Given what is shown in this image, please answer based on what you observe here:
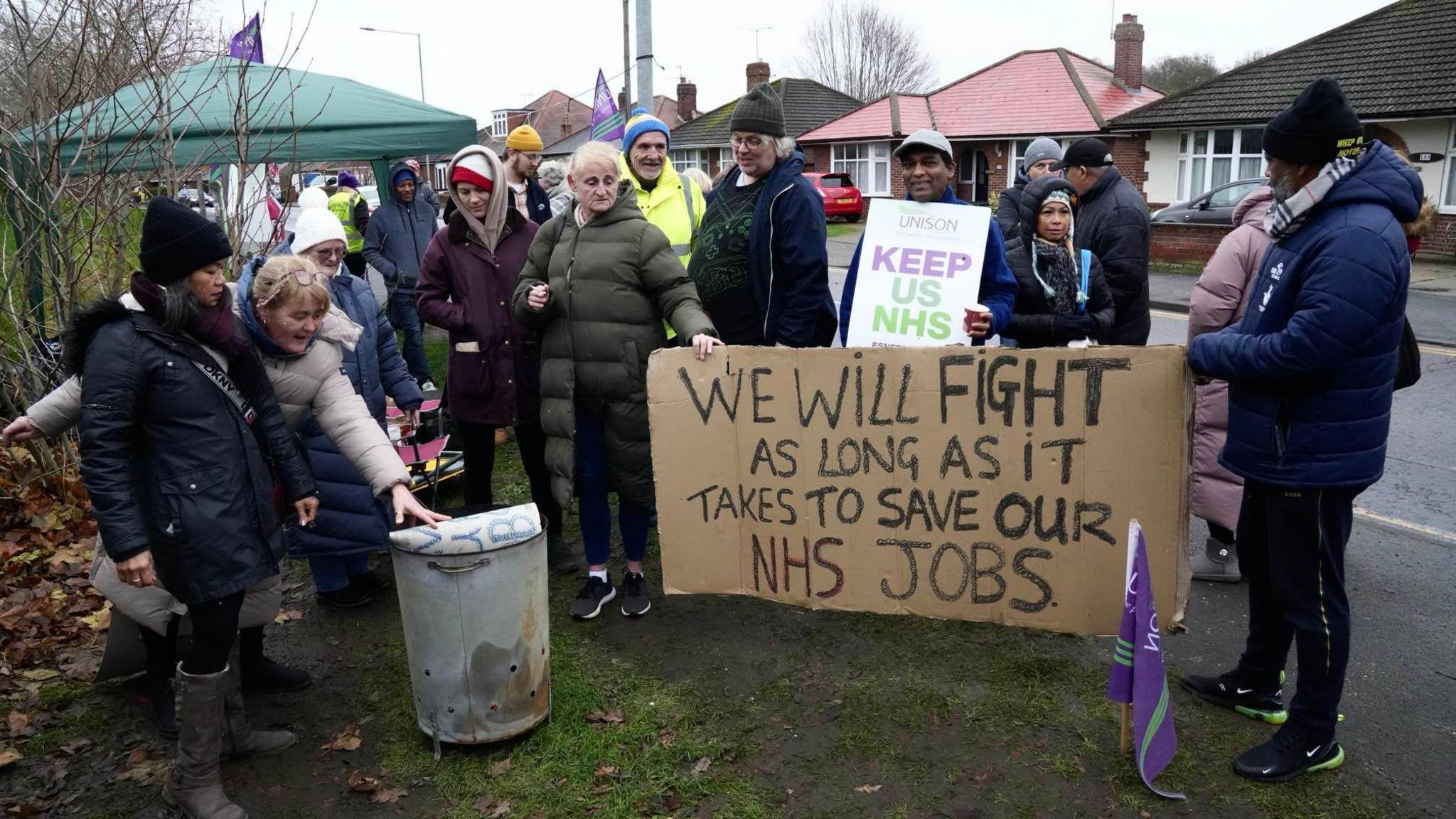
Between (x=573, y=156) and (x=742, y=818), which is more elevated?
(x=573, y=156)

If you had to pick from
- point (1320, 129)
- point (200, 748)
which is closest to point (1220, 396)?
point (1320, 129)

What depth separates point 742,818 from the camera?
304cm

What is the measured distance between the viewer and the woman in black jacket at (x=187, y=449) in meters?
2.82

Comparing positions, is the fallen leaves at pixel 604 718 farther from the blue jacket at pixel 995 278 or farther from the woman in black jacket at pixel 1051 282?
the woman in black jacket at pixel 1051 282

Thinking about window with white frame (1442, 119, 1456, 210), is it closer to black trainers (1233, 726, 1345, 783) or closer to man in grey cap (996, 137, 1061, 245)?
man in grey cap (996, 137, 1061, 245)

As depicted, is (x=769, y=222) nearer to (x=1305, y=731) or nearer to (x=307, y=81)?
(x=1305, y=731)

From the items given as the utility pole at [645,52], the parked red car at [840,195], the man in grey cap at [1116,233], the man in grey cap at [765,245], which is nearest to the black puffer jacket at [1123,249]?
the man in grey cap at [1116,233]

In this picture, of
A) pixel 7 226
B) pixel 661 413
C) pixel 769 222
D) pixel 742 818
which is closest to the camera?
pixel 742 818

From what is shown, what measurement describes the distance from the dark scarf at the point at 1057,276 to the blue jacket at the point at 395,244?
566cm

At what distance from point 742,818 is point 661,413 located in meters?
1.53

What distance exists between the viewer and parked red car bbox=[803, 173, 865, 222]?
32875mm

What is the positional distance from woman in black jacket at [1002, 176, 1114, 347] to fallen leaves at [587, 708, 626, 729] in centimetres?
237

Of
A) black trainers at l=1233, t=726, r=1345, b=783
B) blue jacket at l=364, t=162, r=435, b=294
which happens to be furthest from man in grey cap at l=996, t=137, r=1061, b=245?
blue jacket at l=364, t=162, r=435, b=294

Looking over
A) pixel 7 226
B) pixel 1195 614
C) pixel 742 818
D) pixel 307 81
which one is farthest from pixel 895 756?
pixel 307 81
